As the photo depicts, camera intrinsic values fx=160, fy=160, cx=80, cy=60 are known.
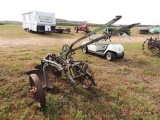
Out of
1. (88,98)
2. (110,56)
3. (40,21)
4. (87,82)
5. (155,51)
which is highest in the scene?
(40,21)

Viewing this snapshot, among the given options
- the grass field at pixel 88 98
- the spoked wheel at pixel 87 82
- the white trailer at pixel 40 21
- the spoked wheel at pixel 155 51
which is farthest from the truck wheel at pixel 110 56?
the white trailer at pixel 40 21

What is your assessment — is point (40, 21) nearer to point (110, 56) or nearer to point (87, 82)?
point (110, 56)

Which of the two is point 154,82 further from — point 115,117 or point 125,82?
point 115,117

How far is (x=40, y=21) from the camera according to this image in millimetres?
17719

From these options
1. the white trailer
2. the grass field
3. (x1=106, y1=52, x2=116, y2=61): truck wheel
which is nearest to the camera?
the grass field

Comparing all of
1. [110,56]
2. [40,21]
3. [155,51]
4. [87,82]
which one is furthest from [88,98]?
[40,21]

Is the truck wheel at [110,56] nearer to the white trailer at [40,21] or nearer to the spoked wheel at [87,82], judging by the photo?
the spoked wheel at [87,82]

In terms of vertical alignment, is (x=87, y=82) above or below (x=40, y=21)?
below

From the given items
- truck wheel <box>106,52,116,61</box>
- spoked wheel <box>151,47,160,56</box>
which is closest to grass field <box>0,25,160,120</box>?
truck wheel <box>106,52,116,61</box>

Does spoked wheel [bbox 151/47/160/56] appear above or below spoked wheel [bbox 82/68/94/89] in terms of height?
above

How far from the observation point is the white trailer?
1759 cm

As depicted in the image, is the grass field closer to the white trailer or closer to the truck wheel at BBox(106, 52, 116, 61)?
the truck wheel at BBox(106, 52, 116, 61)

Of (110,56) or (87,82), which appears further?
(110,56)

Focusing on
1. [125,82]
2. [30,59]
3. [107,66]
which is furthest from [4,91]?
[107,66]
